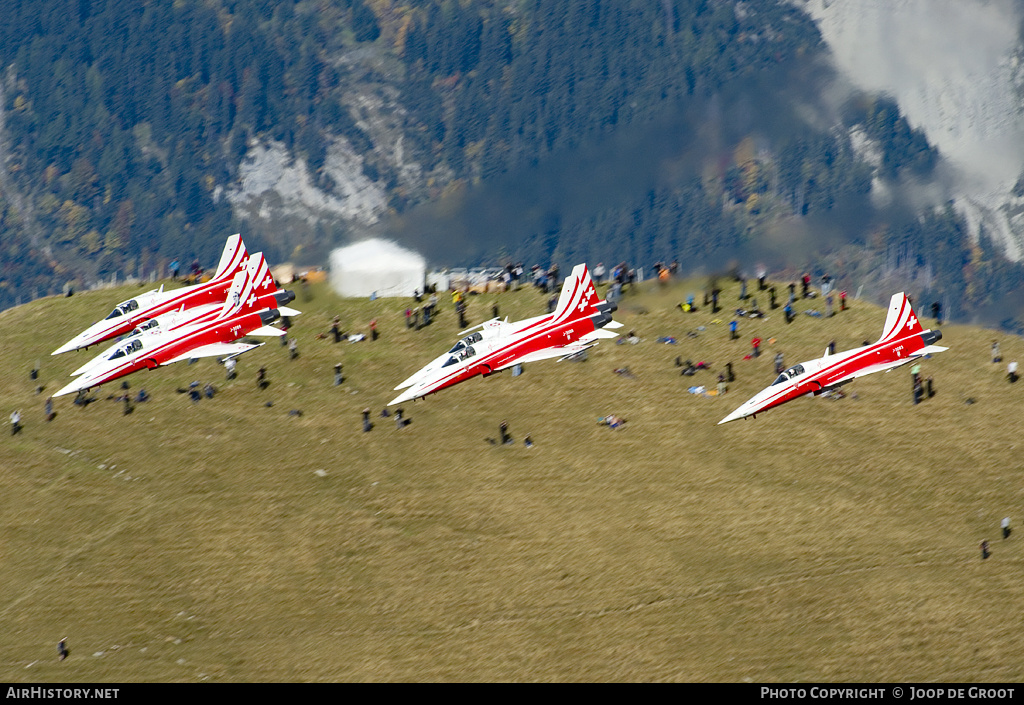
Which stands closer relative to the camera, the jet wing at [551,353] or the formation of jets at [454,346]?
the formation of jets at [454,346]

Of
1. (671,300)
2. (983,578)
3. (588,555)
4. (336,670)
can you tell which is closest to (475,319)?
(671,300)

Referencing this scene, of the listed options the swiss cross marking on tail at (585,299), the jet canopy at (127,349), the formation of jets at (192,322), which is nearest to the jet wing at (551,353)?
the swiss cross marking on tail at (585,299)

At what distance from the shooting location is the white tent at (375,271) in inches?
5591

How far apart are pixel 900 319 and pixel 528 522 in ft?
106

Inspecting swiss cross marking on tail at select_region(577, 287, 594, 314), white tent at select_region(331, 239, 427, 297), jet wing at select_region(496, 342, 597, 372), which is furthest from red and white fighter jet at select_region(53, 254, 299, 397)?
swiss cross marking on tail at select_region(577, 287, 594, 314)

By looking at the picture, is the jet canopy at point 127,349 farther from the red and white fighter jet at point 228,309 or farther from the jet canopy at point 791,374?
the jet canopy at point 791,374

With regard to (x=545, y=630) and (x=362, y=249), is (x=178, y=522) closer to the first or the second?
(x=545, y=630)

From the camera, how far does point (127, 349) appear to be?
Result: 11512 cm

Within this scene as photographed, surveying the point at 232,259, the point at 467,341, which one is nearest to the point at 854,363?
the point at 467,341

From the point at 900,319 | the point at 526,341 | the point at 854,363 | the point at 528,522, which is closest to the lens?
the point at 526,341

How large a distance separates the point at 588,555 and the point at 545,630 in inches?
307

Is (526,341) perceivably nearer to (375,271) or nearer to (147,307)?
(147,307)

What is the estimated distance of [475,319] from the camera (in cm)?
13462

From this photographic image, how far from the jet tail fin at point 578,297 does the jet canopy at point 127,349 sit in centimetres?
3253
